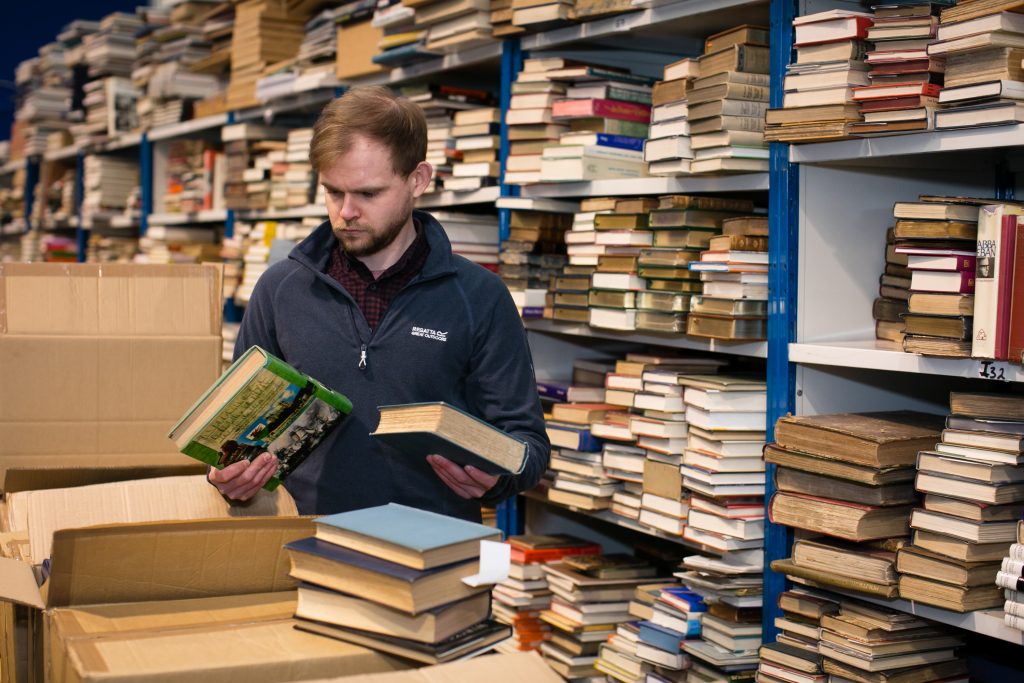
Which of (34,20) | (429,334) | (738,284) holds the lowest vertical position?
(429,334)

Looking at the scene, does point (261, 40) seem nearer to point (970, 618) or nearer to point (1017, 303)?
point (1017, 303)

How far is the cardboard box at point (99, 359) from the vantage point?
242cm

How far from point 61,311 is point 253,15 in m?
3.07

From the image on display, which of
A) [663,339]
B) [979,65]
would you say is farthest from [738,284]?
[979,65]

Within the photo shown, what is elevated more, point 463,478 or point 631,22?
point 631,22

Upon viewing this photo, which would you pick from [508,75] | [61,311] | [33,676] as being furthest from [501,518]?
[33,676]

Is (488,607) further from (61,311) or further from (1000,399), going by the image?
(61,311)

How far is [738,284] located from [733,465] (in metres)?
0.44

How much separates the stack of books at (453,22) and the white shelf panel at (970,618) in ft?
6.75

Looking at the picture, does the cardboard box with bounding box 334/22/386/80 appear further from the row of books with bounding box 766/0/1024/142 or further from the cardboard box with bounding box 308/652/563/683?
the cardboard box with bounding box 308/652/563/683

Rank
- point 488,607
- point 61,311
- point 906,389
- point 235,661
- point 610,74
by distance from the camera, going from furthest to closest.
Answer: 1. point 610,74
2. point 906,389
3. point 61,311
4. point 488,607
5. point 235,661

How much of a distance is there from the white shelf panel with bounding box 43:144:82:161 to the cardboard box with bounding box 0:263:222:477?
211 inches

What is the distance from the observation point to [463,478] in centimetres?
206

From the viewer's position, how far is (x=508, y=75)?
11.7 ft
